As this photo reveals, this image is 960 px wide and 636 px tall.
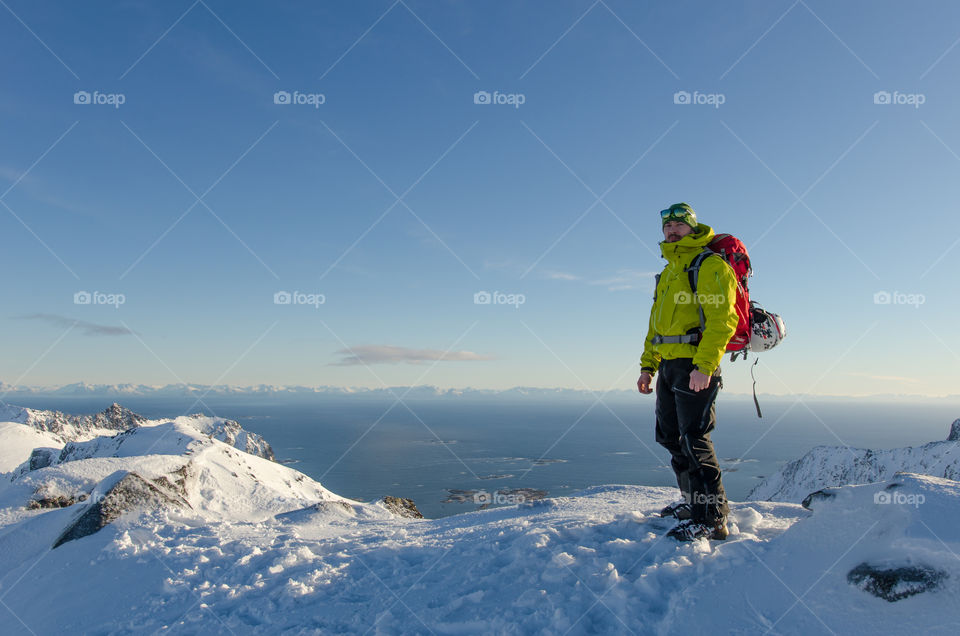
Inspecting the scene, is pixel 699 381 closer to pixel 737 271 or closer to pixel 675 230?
pixel 737 271

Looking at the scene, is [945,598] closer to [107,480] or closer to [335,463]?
[107,480]

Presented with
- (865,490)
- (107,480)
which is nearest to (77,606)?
(107,480)

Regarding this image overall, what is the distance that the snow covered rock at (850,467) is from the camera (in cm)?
10316

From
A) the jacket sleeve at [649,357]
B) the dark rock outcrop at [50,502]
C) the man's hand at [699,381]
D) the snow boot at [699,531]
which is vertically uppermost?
the jacket sleeve at [649,357]

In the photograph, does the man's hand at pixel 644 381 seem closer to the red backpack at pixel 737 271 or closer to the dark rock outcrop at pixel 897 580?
the red backpack at pixel 737 271

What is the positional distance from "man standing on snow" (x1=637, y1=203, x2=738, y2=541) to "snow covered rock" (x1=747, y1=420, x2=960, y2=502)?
11223 centimetres

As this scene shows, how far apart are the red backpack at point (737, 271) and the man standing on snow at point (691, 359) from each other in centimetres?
10

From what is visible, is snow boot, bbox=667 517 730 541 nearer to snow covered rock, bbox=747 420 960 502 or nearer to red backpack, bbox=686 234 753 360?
red backpack, bbox=686 234 753 360

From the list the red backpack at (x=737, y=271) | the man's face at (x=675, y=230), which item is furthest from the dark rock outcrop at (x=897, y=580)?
the man's face at (x=675, y=230)

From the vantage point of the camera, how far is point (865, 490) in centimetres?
496

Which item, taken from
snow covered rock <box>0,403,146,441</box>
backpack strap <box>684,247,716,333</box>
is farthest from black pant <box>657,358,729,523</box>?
snow covered rock <box>0,403,146,441</box>

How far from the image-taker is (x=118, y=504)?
329 inches

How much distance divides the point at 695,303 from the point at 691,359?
64 centimetres

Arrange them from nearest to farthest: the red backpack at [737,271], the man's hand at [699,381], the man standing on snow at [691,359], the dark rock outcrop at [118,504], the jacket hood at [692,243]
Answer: the man's hand at [699,381], the man standing on snow at [691,359], the red backpack at [737,271], the jacket hood at [692,243], the dark rock outcrop at [118,504]
